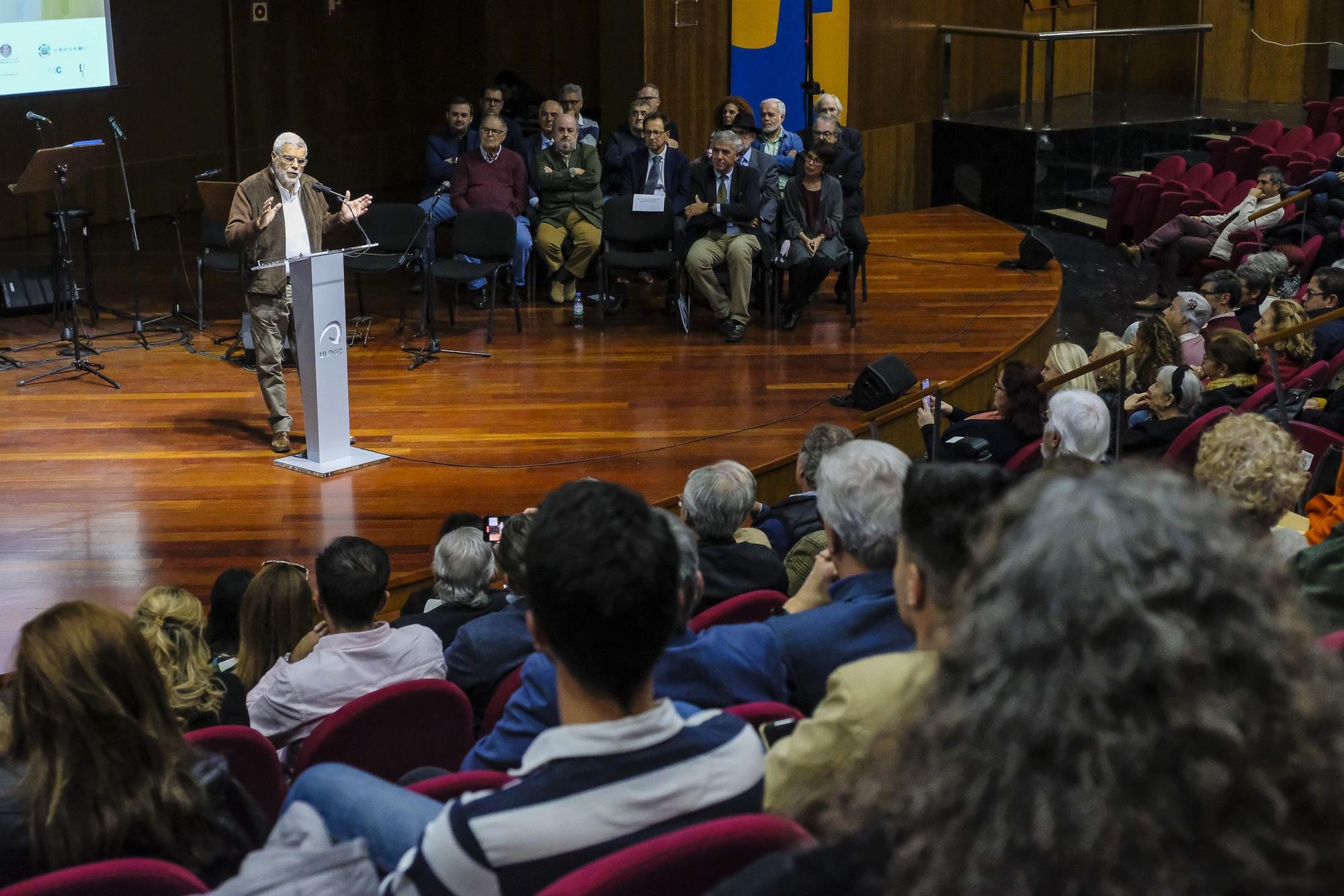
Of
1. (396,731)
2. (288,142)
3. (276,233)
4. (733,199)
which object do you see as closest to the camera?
(396,731)

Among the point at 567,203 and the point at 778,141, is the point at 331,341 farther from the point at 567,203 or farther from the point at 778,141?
the point at 778,141

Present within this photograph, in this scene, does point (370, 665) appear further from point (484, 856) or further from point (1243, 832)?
point (1243, 832)

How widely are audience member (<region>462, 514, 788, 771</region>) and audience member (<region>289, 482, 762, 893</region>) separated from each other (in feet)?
1.54

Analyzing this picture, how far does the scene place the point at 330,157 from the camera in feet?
37.8

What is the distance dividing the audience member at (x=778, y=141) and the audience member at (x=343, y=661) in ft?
18.3

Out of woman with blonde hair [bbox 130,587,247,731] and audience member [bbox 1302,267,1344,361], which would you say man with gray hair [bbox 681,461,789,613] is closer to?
woman with blonde hair [bbox 130,587,247,731]

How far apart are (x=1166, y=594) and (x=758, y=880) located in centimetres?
35

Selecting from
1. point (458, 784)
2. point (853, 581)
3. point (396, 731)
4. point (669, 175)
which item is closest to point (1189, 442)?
point (853, 581)

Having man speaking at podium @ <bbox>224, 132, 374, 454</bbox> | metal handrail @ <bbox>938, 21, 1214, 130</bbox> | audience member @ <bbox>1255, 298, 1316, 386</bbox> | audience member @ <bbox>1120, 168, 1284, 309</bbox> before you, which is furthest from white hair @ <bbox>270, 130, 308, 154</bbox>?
metal handrail @ <bbox>938, 21, 1214, 130</bbox>

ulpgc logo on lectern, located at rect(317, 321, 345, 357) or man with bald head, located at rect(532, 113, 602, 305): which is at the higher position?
man with bald head, located at rect(532, 113, 602, 305)

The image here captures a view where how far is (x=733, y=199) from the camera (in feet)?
25.4

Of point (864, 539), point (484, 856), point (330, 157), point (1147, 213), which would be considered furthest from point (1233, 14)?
point (484, 856)

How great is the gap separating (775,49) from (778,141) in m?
1.87

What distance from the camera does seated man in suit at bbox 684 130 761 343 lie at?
760 centimetres
